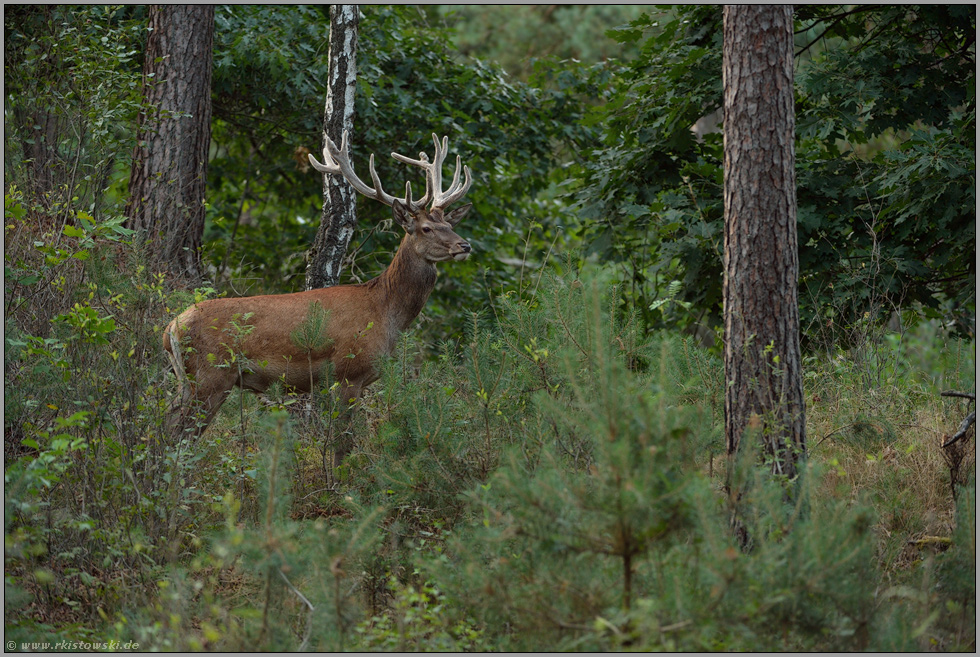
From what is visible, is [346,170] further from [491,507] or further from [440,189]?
[491,507]

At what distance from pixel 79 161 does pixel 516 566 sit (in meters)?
4.67

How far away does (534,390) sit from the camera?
18.1 feet

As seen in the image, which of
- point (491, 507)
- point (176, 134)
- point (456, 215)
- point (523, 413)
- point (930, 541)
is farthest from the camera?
point (176, 134)

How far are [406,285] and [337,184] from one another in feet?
4.38

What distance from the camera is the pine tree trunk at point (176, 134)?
8.30 meters

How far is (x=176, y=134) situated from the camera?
8.51 m

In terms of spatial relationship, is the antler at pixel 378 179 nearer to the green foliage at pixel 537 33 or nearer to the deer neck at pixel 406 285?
the deer neck at pixel 406 285

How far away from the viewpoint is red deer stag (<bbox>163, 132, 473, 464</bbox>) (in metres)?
6.59

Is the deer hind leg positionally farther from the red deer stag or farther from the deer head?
the deer head

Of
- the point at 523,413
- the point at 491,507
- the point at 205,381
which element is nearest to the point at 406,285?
the point at 205,381

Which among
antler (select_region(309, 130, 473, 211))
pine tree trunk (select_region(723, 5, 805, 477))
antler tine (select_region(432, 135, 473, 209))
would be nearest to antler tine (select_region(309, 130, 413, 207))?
antler (select_region(309, 130, 473, 211))

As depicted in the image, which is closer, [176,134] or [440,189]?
[440,189]

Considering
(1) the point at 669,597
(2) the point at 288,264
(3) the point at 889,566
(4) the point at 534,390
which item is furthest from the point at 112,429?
(2) the point at 288,264

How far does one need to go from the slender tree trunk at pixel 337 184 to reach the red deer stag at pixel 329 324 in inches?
15.7
